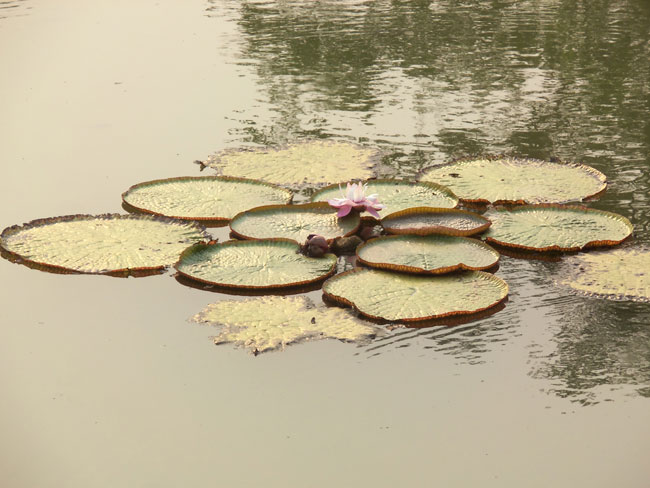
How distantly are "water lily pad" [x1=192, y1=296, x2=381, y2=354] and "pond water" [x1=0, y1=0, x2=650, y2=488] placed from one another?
0.06m

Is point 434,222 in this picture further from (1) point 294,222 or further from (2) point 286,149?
(2) point 286,149

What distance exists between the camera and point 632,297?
3436 millimetres

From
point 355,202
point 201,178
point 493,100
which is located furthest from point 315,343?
point 493,100

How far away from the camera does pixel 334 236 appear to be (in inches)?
156

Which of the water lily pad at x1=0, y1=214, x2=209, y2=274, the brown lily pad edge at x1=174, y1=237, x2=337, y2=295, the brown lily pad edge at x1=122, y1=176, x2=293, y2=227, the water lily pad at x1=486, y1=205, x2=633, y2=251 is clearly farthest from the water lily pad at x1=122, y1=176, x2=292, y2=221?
the water lily pad at x1=486, y1=205, x2=633, y2=251

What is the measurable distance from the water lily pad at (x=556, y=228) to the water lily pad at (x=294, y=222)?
71 centimetres

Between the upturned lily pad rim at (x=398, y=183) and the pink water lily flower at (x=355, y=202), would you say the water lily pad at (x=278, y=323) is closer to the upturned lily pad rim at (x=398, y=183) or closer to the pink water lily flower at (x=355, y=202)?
the pink water lily flower at (x=355, y=202)

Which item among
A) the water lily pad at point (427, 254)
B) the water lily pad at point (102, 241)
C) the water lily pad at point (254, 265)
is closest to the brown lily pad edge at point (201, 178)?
the water lily pad at point (102, 241)

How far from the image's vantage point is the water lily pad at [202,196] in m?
4.30

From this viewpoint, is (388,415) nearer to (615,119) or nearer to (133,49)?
(615,119)

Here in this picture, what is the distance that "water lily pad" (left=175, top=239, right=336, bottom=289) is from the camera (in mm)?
3639

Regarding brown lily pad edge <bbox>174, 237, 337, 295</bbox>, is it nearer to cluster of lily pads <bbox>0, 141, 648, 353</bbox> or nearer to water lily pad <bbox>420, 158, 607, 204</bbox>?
cluster of lily pads <bbox>0, 141, 648, 353</bbox>

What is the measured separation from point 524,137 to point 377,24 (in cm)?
349


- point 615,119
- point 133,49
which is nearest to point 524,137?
point 615,119
